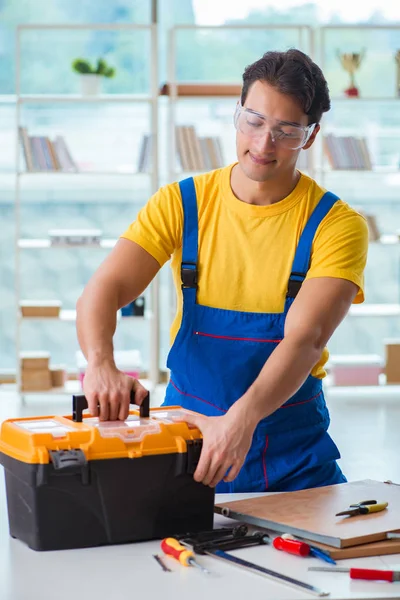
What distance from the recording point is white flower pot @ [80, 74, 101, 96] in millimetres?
6340

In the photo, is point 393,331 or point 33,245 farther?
point 393,331

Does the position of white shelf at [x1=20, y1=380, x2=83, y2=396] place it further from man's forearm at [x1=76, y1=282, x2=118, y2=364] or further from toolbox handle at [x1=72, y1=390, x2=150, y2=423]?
toolbox handle at [x1=72, y1=390, x2=150, y2=423]

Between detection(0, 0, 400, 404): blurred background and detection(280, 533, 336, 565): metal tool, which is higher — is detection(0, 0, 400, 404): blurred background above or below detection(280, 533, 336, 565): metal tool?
above

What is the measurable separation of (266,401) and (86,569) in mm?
484

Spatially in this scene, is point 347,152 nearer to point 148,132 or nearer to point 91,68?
point 148,132

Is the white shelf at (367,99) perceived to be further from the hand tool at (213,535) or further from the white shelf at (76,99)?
the hand tool at (213,535)

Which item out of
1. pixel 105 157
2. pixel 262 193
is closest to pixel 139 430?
pixel 262 193

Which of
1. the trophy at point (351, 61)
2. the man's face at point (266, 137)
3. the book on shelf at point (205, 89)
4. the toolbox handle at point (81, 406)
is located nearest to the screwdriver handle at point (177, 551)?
the toolbox handle at point (81, 406)

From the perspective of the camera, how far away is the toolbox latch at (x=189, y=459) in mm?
1672

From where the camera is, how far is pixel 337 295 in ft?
6.68

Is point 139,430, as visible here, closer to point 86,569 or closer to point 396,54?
point 86,569

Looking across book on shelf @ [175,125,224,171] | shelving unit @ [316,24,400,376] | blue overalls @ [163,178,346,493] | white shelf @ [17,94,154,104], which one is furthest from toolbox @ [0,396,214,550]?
shelving unit @ [316,24,400,376]

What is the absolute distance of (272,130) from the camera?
80.6 inches

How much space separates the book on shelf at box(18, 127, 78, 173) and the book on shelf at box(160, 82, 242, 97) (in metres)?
0.78
